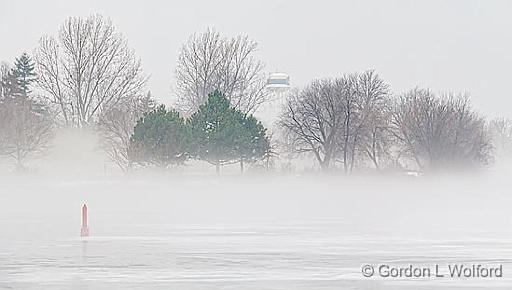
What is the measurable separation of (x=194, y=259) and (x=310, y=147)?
7872 cm

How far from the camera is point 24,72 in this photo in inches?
4136

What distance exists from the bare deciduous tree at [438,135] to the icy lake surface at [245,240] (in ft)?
102

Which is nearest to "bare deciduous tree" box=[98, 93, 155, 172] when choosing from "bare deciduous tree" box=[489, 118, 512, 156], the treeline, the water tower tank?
the treeline

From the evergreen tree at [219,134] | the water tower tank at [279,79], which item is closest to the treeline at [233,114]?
the evergreen tree at [219,134]

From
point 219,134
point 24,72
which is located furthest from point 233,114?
point 24,72

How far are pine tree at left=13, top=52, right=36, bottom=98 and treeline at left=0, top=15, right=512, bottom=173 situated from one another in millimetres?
105

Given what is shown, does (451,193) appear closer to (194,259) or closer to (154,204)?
(154,204)

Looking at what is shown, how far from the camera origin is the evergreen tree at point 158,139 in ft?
256

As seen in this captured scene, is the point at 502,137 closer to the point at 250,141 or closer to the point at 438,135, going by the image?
the point at 438,135

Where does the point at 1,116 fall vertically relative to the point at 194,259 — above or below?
above

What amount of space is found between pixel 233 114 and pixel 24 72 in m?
30.6

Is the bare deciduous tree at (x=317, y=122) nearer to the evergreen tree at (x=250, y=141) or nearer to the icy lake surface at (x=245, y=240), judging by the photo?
the evergreen tree at (x=250, y=141)

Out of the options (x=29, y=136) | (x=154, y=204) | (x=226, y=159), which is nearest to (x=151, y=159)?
(x=226, y=159)

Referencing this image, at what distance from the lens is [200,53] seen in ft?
336
